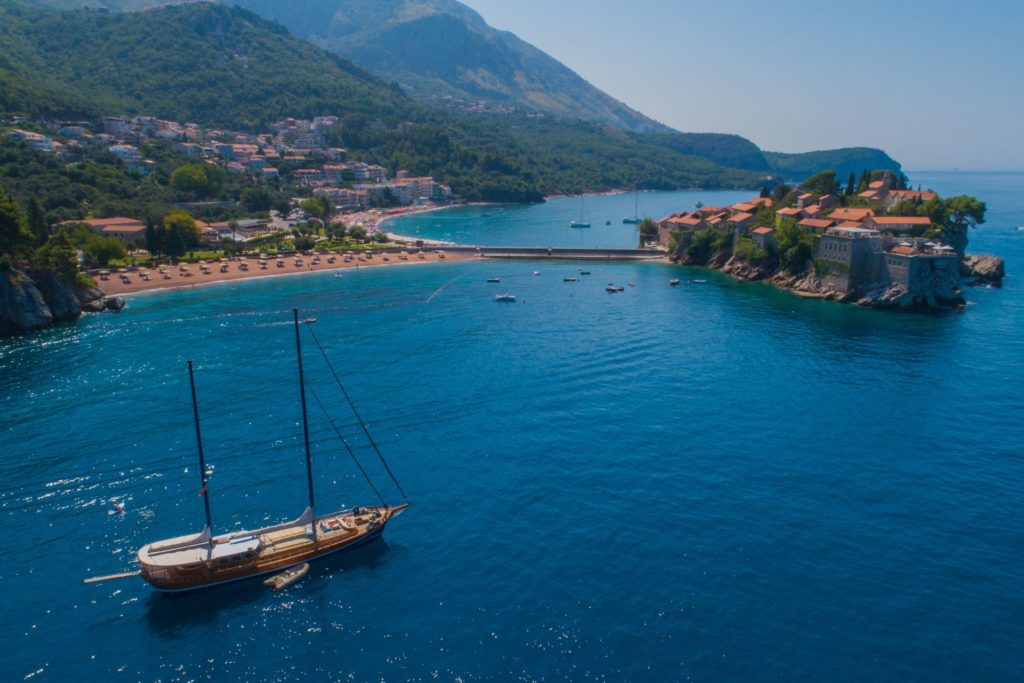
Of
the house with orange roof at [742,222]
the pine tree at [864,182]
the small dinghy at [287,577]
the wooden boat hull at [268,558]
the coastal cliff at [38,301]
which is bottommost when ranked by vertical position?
the small dinghy at [287,577]

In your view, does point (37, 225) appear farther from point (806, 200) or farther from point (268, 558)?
point (806, 200)

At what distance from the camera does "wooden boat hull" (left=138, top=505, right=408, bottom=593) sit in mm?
30281

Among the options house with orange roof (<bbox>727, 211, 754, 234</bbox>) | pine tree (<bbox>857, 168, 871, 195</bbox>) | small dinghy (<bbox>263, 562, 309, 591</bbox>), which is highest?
pine tree (<bbox>857, 168, 871, 195</bbox>)

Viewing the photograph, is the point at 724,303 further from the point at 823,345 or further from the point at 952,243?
the point at 952,243

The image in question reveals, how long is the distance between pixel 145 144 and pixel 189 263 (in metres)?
109

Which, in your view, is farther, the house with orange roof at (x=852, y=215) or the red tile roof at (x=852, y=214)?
the red tile roof at (x=852, y=214)

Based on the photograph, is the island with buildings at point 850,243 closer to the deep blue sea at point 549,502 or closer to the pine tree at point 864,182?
the pine tree at point 864,182

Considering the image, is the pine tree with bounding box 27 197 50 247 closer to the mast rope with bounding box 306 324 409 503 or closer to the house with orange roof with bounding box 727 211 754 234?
the mast rope with bounding box 306 324 409 503

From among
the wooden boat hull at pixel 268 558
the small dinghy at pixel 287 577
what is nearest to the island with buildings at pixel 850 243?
the wooden boat hull at pixel 268 558

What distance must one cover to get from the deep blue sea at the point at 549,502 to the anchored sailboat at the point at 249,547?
915 mm

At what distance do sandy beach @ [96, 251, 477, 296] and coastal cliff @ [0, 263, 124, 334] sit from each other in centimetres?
868

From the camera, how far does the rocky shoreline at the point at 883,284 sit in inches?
3273

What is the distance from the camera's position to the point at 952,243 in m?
98.7

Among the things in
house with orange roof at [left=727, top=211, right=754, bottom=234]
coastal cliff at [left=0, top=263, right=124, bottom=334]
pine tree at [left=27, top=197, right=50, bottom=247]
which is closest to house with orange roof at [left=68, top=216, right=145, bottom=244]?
pine tree at [left=27, top=197, right=50, bottom=247]
